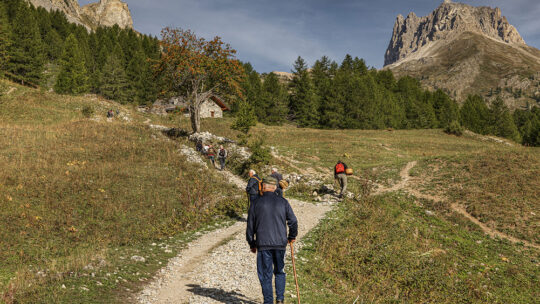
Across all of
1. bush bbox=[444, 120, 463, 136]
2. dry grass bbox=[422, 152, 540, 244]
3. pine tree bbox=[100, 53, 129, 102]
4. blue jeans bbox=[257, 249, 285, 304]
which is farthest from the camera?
pine tree bbox=[100, 53, 129, 102]

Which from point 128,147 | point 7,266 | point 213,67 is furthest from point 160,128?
point 7,266

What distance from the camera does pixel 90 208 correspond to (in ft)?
47.5

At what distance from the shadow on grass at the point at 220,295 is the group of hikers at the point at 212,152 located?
19130 mm

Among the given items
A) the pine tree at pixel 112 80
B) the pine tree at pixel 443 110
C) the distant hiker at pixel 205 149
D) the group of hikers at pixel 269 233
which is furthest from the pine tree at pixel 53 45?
the pine tree at pixel 443 110

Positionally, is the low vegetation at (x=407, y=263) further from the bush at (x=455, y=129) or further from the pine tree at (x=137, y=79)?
the pine tree at (x=137, y=79)

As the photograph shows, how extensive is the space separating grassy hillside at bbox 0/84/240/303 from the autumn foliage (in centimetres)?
864

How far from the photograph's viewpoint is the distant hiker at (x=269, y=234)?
6.15 meters

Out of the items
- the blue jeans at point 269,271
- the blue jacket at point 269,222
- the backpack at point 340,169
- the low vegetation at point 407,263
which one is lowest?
the low vegetation at point 407,263

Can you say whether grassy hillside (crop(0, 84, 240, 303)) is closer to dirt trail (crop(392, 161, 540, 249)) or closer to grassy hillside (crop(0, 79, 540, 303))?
grassy hillside (crop(0, 79, 540, 303))

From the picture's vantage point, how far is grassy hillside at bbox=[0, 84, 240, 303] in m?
7.79

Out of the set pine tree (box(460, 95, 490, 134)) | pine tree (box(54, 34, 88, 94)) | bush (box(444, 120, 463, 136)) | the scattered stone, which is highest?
pine tree (box(54, 34, 88, 94))

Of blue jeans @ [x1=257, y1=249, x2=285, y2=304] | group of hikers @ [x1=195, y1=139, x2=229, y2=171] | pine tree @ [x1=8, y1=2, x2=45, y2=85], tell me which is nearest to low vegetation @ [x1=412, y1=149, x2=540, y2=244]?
blue jeans @ [x1=257, y1=249, x2=285, y2=304]

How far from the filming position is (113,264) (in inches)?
351

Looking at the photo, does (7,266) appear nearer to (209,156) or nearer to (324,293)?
(324,293)
